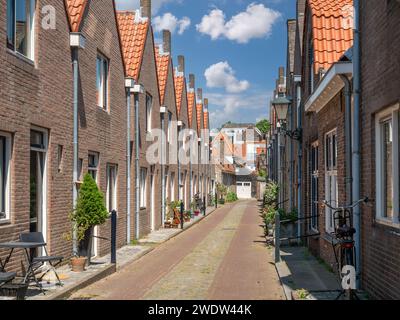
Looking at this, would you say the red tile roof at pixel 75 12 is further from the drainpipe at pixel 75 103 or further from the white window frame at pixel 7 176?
the white window frame at pixel 7 176

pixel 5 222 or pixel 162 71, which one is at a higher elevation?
pixel 162 71

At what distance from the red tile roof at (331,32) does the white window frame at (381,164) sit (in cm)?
524

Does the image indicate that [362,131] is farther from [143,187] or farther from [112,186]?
[143,187]

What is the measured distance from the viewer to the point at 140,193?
21562 millimetres

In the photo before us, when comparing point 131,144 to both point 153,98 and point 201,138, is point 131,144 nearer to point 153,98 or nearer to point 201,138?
point 153,98

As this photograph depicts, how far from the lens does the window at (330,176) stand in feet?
41.1

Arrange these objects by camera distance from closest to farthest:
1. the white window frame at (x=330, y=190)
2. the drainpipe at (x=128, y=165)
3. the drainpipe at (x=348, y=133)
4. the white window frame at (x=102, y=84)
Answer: the drainpipe at (x=348, y=133), the white window frame at (x=330, y=190), the white window frame at (x=102, y=84), the drainpipe at (x=128, y=165)

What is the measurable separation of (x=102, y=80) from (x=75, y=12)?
8.67 feet

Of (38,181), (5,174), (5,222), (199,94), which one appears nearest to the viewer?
(5,222)

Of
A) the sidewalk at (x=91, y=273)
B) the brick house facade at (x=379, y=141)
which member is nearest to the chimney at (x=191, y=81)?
the sidewalk at (x=91, y=273)

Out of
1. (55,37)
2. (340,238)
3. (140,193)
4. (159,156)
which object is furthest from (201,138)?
(340,238)

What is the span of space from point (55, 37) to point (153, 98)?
38.4 feet

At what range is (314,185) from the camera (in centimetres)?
1612

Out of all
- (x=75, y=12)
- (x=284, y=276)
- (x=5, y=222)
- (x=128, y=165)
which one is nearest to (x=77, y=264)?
(x=5, y=222)
